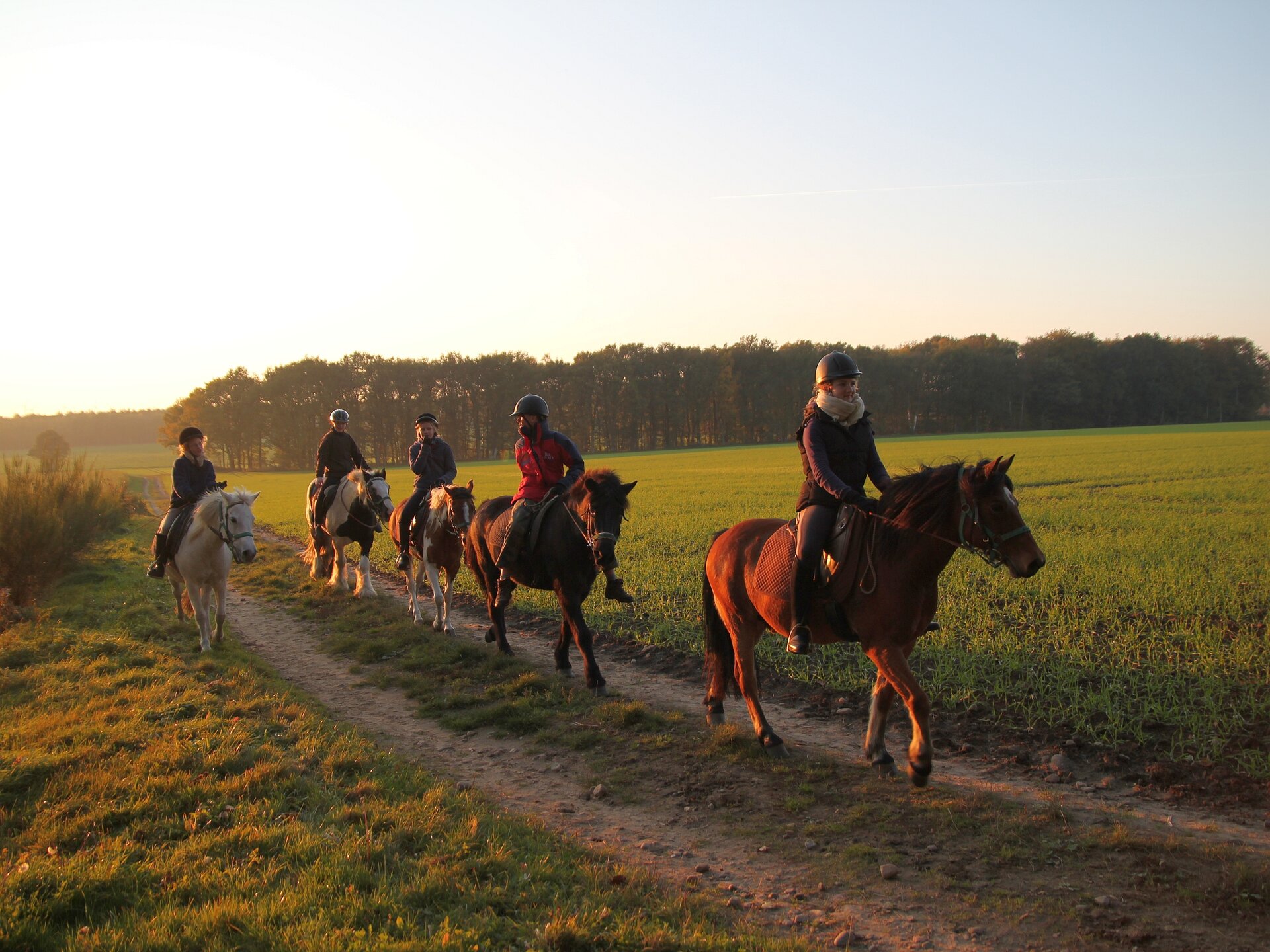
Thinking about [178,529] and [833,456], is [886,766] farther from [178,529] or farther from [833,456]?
[178,529]

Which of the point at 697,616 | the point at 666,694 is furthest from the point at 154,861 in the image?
the point at 697,616

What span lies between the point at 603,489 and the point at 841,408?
2819mm

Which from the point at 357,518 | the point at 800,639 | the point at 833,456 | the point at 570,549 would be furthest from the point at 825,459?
the point at 357,518

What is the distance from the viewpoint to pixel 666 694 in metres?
7.79

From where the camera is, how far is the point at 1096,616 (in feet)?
30.8

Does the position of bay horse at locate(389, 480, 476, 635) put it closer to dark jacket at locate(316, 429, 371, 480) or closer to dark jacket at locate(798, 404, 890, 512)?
dark jacket at locate(316, 429, 371, 480)

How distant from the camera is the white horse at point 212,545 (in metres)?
9.91

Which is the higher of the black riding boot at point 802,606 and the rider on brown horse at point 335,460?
the rider on brown horse at point 335,460

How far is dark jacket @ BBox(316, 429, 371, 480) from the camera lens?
13.9 metres

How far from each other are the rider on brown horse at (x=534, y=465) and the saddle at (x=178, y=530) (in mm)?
4702

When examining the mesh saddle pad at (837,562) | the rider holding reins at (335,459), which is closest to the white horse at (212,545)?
the rider holding reins at (335,459)

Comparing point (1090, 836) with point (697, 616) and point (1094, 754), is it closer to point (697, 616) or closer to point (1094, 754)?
point (1094, 754)

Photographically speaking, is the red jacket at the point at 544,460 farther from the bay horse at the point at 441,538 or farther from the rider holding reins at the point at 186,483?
the rider holding reins at the point at 186,483

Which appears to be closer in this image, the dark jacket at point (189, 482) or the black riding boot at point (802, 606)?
Answer: the black riding boot at point (802, 606)
